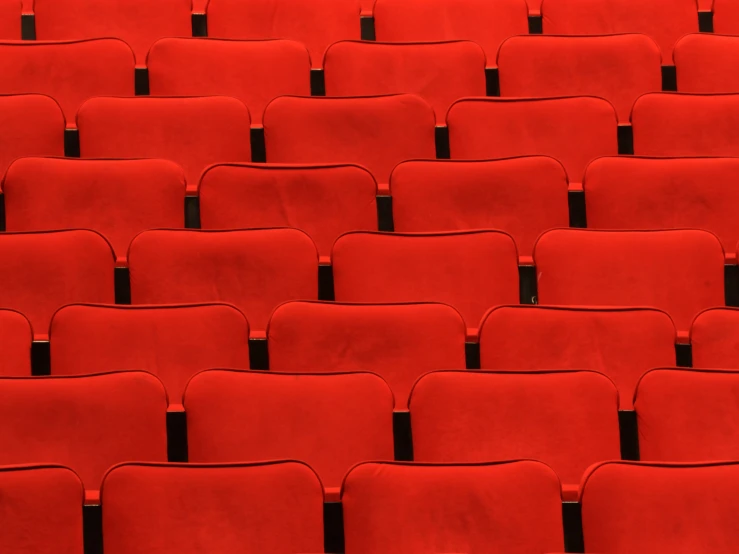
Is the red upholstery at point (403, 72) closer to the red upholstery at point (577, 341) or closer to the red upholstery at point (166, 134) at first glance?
the red upholstery at point (166, 134)

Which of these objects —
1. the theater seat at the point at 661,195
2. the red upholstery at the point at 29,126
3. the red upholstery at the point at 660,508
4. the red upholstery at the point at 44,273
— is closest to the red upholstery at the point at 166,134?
the red upholstery at the point at 29,126

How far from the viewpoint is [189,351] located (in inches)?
25.5

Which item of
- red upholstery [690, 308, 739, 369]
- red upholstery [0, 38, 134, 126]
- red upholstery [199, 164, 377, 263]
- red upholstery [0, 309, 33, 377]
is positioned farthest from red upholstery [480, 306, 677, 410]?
red upholstery [0, 38, 134, 126]

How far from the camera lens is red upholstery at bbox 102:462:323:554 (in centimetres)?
54

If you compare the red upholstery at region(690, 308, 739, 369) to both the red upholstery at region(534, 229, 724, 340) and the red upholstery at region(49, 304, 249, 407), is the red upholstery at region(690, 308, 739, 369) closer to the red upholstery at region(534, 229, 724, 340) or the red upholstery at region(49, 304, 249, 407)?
the red upholstery at region(534, 229, 724, 340)

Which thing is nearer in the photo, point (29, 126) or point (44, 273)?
point (44, 273)

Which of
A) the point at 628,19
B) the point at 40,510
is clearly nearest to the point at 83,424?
the point at 40,510

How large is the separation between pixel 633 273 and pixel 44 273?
0.33m

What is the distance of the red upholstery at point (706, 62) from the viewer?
0.88 m

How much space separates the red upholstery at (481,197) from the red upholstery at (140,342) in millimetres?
156

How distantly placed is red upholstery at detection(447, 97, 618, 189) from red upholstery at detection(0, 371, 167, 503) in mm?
300

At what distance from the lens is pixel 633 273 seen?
27.8 inches

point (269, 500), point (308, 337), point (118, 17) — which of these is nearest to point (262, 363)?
point (308, 337)

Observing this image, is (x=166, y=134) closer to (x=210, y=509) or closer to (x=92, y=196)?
(x=92, y=196)
